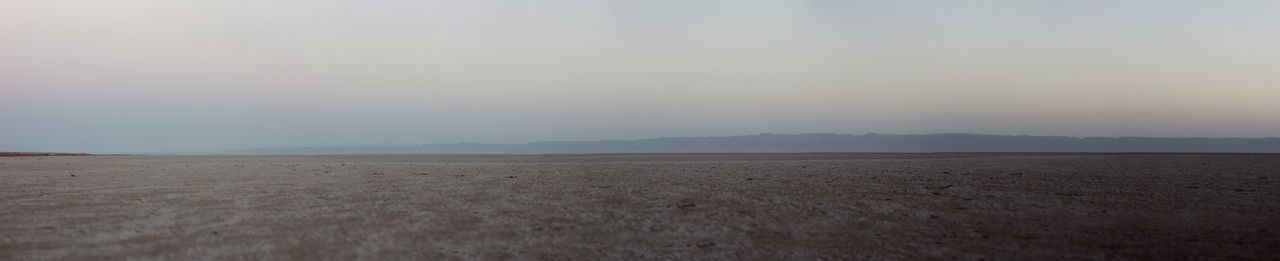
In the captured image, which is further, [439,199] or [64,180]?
[64,180]

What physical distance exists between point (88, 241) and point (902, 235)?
286 inches

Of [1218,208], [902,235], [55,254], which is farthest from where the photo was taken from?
[1218,208]

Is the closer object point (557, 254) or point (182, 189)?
point (557, 254)

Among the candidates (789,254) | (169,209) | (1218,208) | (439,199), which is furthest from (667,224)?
(1218,208)

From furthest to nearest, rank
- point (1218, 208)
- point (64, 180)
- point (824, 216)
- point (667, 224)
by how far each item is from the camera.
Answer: point (64, 180)
point (1218, 208)
point (824, 216)
point (667, 224)

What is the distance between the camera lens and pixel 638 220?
820 centimetres

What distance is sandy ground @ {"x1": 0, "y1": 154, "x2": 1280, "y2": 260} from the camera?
21.1 ft

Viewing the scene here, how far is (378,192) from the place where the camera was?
1126cm

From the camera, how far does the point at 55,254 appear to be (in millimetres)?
6082

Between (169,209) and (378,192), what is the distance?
285 cm

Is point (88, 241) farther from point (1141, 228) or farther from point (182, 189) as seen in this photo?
point (1141, 228)

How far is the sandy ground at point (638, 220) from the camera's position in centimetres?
643

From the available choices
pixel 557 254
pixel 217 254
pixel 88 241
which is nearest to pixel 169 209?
pixel 88 241

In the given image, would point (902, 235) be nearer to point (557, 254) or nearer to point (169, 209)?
point (557, 254)
